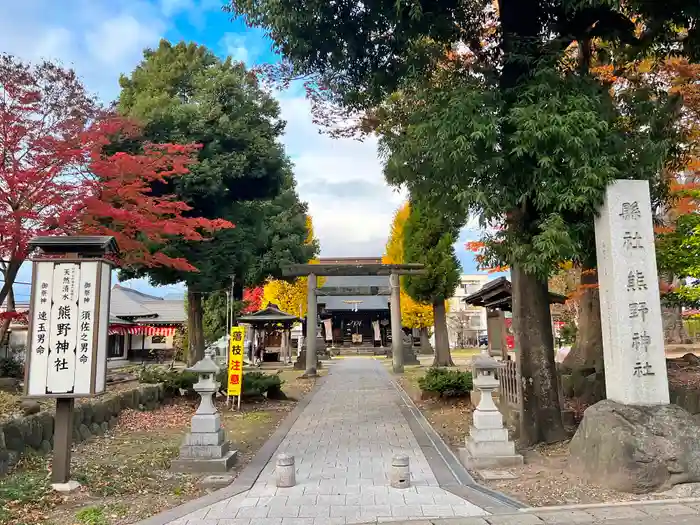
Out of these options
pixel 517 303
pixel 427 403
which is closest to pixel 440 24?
pixel 517 303

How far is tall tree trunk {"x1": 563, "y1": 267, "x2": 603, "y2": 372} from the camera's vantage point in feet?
41.7

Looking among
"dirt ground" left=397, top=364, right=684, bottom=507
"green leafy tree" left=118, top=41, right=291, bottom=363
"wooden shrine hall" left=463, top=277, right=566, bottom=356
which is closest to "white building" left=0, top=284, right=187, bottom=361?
"green leafy tree" left=118, top=41, right=291, bottom=363

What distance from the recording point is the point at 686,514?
16.0 feet

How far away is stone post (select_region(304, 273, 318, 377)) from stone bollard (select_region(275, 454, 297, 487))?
13532 mm

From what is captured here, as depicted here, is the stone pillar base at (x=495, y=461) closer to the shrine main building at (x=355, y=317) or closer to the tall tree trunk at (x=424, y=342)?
the shrine main building at (x=355, y=317)

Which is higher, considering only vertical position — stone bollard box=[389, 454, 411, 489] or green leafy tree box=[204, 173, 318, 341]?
green leafy tree box=[204, 173, 318, 341]

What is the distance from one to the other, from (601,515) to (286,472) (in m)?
3.36

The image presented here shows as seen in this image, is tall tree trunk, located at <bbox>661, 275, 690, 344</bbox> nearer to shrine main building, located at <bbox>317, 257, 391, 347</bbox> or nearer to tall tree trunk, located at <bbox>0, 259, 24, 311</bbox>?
shrine main building, located at <bbox>317, 257, 391, 347</bbox>

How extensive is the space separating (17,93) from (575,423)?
37.4 ft

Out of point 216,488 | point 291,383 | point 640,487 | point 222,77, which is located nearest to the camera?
point 640,487

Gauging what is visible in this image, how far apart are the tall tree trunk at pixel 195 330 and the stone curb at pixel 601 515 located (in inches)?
496

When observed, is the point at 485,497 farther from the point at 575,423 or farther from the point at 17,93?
the point at 17,93

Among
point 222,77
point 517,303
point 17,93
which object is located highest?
point 222,77

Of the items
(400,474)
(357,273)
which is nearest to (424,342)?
(357,273)
